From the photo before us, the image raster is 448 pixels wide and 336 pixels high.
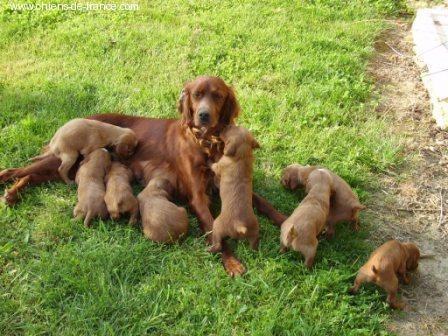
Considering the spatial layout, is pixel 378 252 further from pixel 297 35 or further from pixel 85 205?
pixel 297 35

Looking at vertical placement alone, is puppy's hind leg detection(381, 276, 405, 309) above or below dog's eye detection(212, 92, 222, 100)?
below

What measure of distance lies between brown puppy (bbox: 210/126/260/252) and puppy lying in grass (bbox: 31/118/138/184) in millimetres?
877

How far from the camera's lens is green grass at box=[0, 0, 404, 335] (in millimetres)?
3314

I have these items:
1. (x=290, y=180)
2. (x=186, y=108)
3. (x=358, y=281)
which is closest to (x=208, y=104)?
(x=186, y=108)

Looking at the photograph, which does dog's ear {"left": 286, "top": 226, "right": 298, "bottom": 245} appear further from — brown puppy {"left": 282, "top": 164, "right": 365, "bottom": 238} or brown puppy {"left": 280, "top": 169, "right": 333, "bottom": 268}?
brown puppy {"left": 282, "top": 164, "right": 365, "bottom": 238}

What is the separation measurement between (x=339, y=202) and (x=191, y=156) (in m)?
1.17

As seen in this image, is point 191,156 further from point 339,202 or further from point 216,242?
point 339,202

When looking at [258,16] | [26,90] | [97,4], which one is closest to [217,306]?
[26,90]

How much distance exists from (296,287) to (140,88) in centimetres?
304

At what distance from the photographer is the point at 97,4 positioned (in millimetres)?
7266

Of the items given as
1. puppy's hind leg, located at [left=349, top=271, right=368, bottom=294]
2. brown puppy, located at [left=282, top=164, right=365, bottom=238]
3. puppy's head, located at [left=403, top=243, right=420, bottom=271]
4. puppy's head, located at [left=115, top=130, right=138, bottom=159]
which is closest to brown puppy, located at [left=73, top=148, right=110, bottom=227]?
puppy's head, located at [left=115, top=130, right=138, bottom=159]

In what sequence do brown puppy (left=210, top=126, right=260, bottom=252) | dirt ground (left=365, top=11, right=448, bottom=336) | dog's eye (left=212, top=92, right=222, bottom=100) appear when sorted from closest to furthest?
dirt ground (left=365, top=11, right=448, bottom=336) → brown puppy (left=210, top=126, right=260, bottom=252) → dog's eye (left=212, top=92, right=222, bottom=100)

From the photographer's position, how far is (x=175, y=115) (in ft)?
17.6

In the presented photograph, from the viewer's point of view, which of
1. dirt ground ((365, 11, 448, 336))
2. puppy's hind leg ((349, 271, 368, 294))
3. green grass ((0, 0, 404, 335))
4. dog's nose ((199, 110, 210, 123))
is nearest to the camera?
green grass ((0, 0, 404, 335))
